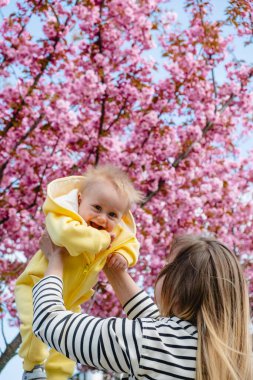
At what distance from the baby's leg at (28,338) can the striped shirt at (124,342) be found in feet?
1.97

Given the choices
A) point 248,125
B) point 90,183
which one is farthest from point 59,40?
point 90,183

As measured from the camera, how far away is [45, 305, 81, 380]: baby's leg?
2.31 metres

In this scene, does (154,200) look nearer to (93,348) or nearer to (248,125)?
(248,125)

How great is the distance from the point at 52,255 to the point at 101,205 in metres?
0.36

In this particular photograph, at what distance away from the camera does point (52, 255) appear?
2.13 m

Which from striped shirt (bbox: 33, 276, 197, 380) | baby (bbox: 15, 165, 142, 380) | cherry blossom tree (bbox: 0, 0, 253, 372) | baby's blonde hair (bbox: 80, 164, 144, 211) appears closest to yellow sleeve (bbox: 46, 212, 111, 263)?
baby (bbox: 15, 165, 142, 380)

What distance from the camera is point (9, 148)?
787 cm

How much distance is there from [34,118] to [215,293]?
644 cm

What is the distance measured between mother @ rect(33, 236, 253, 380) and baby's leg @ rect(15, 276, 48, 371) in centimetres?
49

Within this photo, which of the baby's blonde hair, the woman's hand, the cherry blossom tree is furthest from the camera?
the cherry blossom tree

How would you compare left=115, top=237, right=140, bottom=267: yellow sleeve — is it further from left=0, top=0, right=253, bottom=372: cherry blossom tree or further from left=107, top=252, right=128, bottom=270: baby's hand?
left=0, top=0, right=253, bottom=372: cherry blossom tree

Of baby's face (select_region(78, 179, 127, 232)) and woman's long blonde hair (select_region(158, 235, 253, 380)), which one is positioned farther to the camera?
baby's face (select_region(78, 179, 127, 232))

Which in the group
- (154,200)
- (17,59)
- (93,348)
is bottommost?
(93,348)

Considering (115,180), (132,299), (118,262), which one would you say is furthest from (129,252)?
(115,180)
